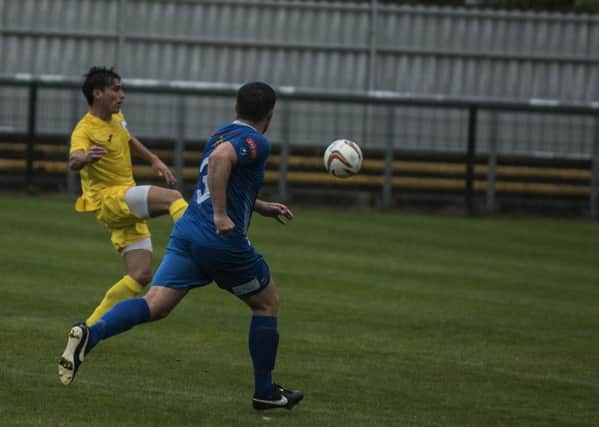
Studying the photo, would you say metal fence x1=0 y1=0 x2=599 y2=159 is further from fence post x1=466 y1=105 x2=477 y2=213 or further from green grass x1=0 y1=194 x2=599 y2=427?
green grass x1=0 y1=194 x2=599 y2=427

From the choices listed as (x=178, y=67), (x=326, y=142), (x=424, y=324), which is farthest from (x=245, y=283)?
(x=178, y=67)

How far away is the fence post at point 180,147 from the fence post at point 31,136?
2.43 metres

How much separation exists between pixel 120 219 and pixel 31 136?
12439mm

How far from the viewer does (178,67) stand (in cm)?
2472

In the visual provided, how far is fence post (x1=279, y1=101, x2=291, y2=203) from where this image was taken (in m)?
21.9

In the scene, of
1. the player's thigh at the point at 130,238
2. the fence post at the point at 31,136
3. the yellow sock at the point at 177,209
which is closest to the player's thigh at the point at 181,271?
the yellow sock at the point at 177,209

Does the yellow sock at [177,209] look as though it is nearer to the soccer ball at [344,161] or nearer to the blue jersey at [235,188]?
the soccer ball at [344,161]

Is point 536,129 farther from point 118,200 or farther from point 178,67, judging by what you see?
point 118,200

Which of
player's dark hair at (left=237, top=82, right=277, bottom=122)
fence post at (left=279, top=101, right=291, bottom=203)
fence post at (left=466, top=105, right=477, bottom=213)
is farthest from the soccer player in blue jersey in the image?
Result: fence post at (left=466, top=105, right=477, bottom=213)

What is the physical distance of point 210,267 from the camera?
7.51 m

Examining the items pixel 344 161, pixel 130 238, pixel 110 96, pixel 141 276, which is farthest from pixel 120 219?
pixel 344 161

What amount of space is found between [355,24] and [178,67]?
352 centimetres

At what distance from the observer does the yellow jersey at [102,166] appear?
391 inches

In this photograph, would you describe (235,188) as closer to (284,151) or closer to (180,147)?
(284,151)
